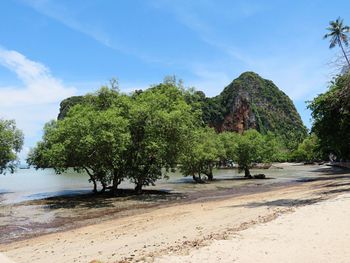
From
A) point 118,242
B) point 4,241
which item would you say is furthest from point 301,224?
point 4,241

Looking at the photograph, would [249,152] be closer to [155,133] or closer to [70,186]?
[70,186]

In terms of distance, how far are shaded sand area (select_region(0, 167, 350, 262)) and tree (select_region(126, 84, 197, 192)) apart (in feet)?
39.0

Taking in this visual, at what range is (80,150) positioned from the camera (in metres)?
25.9

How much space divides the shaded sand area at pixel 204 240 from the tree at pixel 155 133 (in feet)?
39.0

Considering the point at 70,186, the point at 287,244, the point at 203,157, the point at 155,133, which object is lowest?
the point at 287,244

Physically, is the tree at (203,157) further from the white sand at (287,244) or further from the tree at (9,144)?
the white sand at (287,244)

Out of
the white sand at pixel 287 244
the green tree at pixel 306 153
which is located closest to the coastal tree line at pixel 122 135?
the white sand at pixel 287 244

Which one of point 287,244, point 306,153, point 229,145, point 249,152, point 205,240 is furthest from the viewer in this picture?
point 306,153

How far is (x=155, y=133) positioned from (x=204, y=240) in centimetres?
1957

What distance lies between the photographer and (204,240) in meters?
11.1


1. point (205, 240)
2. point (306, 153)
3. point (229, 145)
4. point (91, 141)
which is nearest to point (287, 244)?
point (205, 240)

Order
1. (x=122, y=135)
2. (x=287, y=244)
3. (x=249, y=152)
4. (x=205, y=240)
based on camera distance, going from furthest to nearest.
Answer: (x=249, y=152) → (x=122, y=135) → (x=205, y=240) → (x=287, y=244)

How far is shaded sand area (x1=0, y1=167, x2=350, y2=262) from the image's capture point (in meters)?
9.04

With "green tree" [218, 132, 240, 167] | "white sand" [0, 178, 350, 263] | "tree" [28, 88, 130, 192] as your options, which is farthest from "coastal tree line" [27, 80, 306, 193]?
"green tree" [218, 132, 240, 167]
